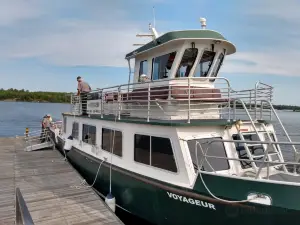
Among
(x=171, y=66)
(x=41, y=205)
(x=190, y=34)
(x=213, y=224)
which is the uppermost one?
(x=190, y=34)

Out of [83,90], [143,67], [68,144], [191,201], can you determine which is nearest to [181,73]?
[143,67]

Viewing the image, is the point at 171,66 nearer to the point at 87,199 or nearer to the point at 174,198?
the point at 174,198

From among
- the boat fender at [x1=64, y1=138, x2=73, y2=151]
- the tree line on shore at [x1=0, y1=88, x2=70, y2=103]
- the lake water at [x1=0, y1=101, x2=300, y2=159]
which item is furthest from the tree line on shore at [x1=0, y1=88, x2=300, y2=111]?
the boat fender at [x1=64, y1=138, x2=73, y2=151]

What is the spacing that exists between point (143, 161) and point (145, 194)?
2.51 ft

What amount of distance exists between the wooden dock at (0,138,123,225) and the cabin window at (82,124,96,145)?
4.34 ft

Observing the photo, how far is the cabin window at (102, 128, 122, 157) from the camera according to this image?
802cm

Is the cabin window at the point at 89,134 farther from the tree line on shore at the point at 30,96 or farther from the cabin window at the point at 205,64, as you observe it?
the tree line on shore at the point at 30,96

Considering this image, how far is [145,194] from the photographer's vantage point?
22.0ft

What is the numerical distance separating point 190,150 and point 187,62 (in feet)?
9.28

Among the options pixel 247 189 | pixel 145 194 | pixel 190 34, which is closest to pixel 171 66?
pixel 190 34

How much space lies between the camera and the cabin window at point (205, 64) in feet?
26.7

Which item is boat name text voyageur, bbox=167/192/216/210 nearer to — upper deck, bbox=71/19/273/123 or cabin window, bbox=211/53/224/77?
upper deck, bbox=71/19/273/123

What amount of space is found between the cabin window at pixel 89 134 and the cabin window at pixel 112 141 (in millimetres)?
829

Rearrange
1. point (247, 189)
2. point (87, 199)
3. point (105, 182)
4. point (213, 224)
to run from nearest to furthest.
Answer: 1. point (247, 189)
2. point (213, 224)
3. point (87, 199)
4. point (105, 182)
